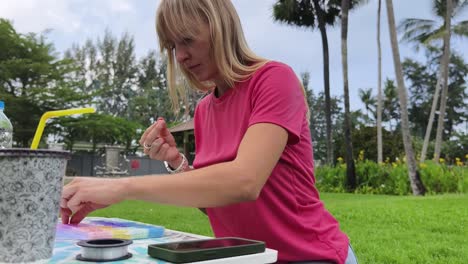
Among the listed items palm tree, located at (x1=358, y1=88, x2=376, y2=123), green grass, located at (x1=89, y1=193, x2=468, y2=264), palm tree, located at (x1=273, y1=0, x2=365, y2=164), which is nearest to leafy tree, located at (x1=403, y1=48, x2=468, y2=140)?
palm tree, located at (x1=358, y1=88, x2=376, y2=123)

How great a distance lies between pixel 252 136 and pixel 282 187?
20cm

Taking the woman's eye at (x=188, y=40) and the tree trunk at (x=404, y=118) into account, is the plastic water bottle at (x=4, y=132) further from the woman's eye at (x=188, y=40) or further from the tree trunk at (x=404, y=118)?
the tree trunk at (x=404, y=118)

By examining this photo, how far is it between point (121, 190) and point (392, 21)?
11403 millimetres

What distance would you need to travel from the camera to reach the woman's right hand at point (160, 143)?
1379mm

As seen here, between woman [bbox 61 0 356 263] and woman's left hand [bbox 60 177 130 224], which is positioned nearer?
woman's left hand [bbox 60 177 130 224]

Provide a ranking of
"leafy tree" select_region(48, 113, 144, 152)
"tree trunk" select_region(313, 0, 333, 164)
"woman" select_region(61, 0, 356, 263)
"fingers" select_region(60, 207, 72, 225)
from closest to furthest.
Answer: "woman" select_region(61, 0, 356, 263)
"fingers" select_region(60, 207, 72, 225)
"tree trunk" select_region(313, 0, 333, 164)
"leafy tree" select_region(48, 113, 144, 152)

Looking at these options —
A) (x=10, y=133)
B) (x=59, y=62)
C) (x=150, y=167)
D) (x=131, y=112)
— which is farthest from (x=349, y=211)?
(x=131, y=112)

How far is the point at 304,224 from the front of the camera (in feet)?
3.83

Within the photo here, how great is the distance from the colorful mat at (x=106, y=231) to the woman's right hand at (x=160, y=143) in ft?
0.72

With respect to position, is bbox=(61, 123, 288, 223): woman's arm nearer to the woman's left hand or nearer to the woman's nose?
the woman's left hand

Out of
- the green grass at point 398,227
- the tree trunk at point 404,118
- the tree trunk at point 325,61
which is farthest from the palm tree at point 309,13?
the green grass at point 398,227

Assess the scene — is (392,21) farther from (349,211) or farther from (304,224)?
(304,224)

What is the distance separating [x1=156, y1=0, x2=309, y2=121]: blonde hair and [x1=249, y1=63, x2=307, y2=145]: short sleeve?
0.06m

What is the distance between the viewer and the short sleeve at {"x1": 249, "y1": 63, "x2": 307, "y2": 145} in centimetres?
108
